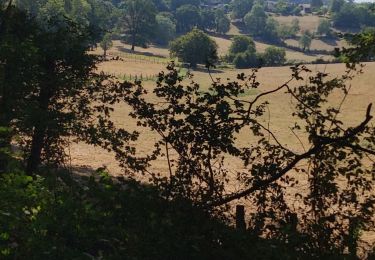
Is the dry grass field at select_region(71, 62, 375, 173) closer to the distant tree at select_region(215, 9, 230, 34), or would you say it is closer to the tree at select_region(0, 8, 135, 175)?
the tree at select_region(0, 8, 135, 175)

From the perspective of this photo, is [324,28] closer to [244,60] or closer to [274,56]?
[274,56]

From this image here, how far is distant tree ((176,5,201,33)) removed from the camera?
16800 centimetres

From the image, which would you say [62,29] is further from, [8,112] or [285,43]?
[285,43]

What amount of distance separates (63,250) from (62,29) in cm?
988

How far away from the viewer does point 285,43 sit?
157125mm

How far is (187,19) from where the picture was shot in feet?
556

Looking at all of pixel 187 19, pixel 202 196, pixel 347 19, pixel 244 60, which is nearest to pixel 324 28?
pixel 347 19

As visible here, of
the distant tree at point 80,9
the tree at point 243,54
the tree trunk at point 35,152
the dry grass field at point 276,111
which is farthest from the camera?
the distant tree at point 80,9

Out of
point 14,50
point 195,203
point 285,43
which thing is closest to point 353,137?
point 195,203

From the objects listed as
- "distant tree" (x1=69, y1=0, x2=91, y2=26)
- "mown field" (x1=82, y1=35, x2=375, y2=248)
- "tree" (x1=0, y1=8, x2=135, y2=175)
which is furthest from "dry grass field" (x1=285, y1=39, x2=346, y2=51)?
"tree" (x1=0, y1=8, x2=135, y2=175)

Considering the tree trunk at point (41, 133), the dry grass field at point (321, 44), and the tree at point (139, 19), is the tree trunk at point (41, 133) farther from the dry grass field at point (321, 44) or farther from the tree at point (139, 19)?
the dry grass field at point (321, 44)

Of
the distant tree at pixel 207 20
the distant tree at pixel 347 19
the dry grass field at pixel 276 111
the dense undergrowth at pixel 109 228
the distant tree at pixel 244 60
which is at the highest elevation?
the distant tree at pixel 347 19

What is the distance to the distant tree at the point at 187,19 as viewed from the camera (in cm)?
16800

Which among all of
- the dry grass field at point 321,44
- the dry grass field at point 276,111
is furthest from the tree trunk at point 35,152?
the dry grass field at point 321,44
